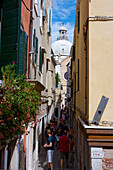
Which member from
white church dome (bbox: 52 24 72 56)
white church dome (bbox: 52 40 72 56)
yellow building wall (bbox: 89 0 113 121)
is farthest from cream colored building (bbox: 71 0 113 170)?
white church dome (bbox: 52 40 72 56)

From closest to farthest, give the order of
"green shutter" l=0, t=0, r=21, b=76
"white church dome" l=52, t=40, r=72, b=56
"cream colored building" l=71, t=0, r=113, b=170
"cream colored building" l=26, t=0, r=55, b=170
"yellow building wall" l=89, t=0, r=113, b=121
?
"green shutter" l=0, t=0, r=21, b=76
"cream colored building" l=71, t=0, r=113, b=170
"yellow building wall" l=89, t=0, r=113, b=121
"cream colored building" l=26, t=0, r=55, b=170
"white church dome" l=52, t=40, r=72, b=56

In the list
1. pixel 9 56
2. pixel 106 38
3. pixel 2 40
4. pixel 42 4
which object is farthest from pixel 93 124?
pixel 42 4

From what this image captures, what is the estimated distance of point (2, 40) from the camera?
4.58 meters

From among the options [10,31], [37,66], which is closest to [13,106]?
[10,31]

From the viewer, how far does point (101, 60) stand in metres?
5.11

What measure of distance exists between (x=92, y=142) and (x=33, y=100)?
5.84 feet

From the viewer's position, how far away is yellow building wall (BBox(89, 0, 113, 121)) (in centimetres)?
506

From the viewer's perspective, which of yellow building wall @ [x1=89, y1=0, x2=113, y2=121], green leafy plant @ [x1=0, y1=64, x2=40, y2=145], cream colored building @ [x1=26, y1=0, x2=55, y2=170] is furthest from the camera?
cream colored building @ [x1=26, y1=0, x2=55, y2=170]

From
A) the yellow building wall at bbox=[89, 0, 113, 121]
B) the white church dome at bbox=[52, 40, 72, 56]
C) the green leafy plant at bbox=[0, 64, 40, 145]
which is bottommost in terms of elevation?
the green leafy plant at bbox=[0, 64, 40, 145]

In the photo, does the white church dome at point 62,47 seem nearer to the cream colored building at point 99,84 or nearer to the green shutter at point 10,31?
the cream colored building at point 99,84

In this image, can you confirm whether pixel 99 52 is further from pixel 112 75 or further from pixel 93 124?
pixel 93 124

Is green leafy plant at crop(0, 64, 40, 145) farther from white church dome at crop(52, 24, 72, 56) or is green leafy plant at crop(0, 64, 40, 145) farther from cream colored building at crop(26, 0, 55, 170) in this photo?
white church dome at crop(52, 24, 72, 56)

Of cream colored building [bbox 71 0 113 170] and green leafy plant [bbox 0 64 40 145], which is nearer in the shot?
green leafy plant [bbox 0 64 40 145]

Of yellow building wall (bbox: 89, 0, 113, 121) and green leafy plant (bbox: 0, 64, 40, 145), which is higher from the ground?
yellow building wall (bbox: 89, 0, 113, 121)
